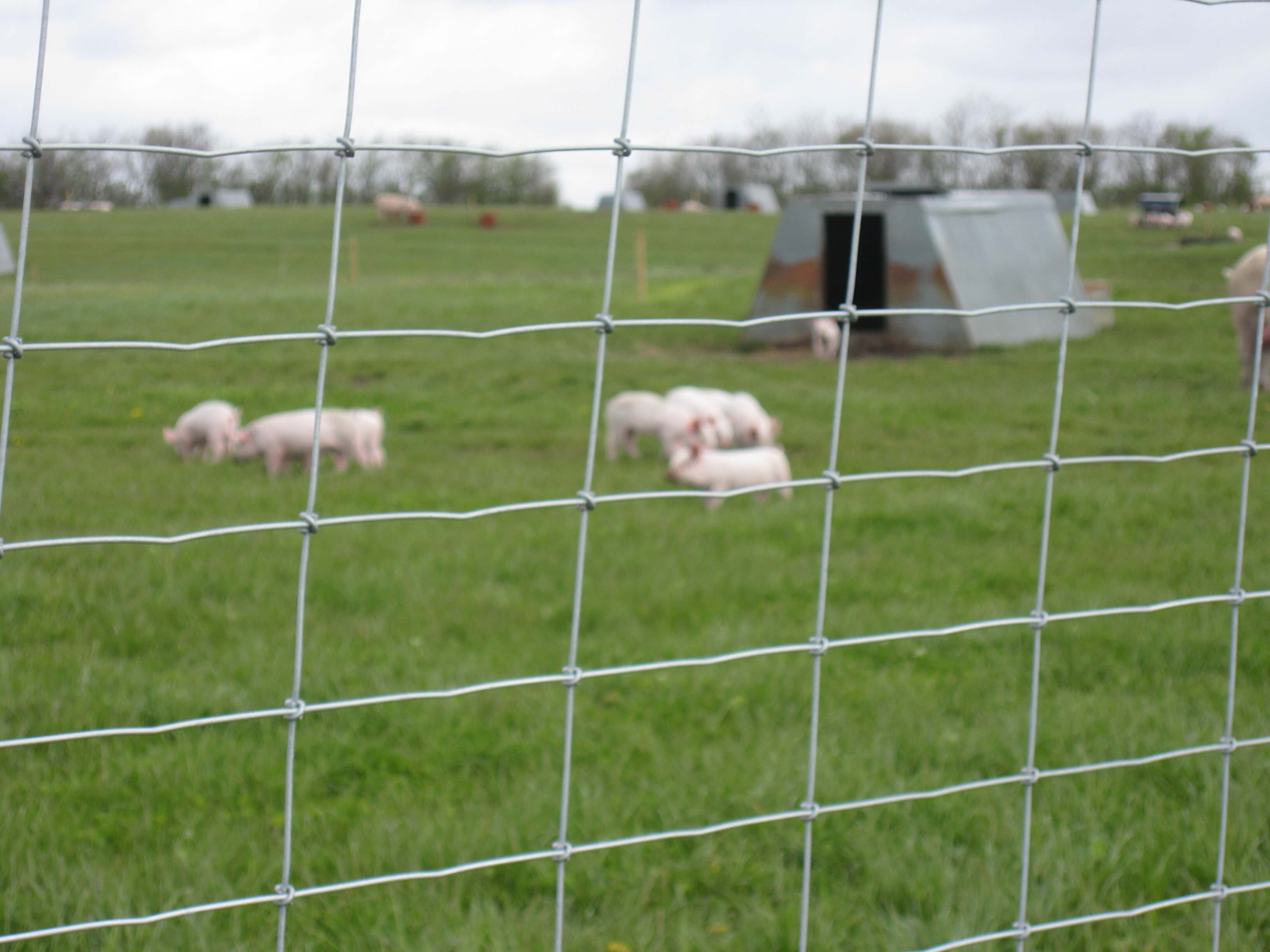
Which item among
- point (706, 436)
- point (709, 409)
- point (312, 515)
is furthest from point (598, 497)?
point (709, 409)

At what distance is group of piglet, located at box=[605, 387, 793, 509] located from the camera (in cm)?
649

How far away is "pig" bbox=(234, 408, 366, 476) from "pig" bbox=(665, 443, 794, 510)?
1997 millimetres

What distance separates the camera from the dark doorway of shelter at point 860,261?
14359mm

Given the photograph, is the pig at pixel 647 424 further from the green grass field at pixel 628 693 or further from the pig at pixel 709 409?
the green grass field at pixel 628 693

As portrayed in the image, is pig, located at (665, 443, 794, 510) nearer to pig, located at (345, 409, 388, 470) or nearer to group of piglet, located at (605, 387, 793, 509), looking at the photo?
group of piglet, located at (605, 387, 793, 509)

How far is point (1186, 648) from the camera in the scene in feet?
12.7

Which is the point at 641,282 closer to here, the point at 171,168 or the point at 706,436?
the point at 706,436

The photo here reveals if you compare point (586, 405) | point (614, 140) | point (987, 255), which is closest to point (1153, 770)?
point (614, 140)

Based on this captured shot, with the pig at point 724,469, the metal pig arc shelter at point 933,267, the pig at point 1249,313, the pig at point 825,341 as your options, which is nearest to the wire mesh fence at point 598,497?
the pig at point 724,469

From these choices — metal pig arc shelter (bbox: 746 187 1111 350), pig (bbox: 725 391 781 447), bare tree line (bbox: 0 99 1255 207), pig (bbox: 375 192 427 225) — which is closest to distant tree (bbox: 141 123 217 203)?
bare tree line (bbox: 0 99 1255 207)

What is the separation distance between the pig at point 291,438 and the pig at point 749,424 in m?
2.29

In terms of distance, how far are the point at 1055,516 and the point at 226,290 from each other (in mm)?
16871

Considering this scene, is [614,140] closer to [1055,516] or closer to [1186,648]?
[1186,648]

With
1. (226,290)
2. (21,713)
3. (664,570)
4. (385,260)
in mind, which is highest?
(385,260)
